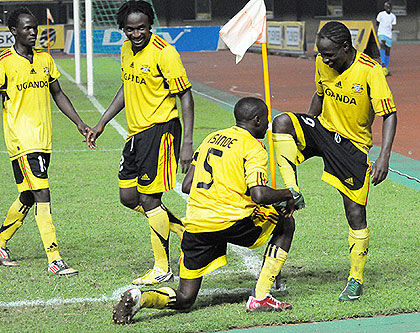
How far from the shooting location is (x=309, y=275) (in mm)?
6121

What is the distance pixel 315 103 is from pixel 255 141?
41.1 inches

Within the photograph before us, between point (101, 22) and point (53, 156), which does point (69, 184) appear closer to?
point (53, 156)

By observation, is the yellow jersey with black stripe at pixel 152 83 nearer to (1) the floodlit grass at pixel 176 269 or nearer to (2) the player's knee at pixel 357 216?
(1) the floodlit grass at pixel 176 269

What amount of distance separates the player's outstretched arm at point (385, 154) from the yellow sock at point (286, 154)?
563 millimetres

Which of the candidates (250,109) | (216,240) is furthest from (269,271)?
(250,109)

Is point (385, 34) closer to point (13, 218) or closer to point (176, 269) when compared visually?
point (176, 269)

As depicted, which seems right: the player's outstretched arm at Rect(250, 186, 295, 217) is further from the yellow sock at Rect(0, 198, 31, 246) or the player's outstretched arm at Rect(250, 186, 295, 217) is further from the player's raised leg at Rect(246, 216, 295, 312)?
the yellow sock at Rect(0, 198, 31, 246)

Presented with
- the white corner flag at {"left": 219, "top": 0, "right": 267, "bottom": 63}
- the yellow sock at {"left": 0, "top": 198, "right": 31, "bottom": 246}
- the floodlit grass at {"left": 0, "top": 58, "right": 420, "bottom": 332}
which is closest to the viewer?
the floodlit grass at {"left": 0, "top": 58, "right": 420, "bottom": 332}

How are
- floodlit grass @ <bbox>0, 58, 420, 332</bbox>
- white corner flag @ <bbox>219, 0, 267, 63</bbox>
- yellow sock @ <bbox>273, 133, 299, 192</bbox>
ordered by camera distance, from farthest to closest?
white corner flag @ <bbox>219, 0, 267, 63</bbox>, yellow sock @ <bbox>273, 133, 299, 192</bbox>, floodlit grass @ <bbox>0, 58, 420, 332</bbox>

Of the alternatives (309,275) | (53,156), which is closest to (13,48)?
(309,275)

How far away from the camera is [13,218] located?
6727mm

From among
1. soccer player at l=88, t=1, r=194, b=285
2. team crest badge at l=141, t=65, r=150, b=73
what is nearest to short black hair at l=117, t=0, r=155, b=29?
soccer player at l=88, t=1, r=194, b=285

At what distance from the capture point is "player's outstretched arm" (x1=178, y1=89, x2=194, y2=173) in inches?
236

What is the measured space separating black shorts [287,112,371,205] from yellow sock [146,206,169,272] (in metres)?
1.32
